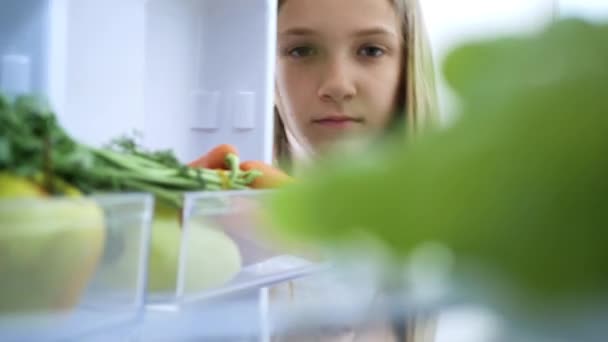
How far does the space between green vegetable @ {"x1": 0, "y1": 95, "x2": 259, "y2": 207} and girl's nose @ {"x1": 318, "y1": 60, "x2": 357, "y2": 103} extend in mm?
114

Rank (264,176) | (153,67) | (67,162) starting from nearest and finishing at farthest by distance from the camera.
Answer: (67,162), (264,176), (153,67)

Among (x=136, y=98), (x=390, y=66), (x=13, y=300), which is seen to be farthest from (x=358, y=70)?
(x=136, y=98)

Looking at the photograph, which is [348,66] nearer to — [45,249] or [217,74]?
[45,249]

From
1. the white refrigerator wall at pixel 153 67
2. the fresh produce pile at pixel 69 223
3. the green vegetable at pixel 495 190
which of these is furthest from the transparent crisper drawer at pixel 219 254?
the white refrigerator wall at pixel 153 67

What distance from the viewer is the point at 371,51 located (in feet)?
1.26

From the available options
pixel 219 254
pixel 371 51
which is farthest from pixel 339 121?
pixel 219 254

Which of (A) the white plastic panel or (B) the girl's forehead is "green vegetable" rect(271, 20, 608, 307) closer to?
(B) the girl's forehead

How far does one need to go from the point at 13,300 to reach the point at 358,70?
233mm

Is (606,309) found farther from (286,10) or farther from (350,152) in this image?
(286,10)

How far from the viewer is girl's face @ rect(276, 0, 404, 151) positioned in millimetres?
325

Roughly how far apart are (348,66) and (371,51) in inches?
2.2

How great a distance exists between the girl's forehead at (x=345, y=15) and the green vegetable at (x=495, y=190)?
318mm

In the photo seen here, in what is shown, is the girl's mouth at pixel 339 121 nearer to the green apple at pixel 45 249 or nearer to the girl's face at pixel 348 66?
the girl's face at pixel 348 66

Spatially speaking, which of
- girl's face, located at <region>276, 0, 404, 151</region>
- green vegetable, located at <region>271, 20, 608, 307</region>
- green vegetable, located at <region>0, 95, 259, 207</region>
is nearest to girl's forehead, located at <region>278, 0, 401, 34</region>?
girl's face, located at <region>276, 0, 404, 151</region>
